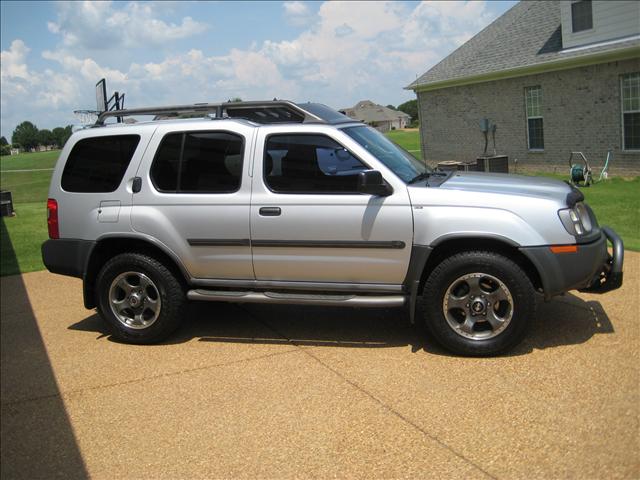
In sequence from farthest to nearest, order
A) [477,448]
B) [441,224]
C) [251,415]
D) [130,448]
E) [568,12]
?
[568,12] < [441,224] < [251,415] < [130,448] < [477,448]

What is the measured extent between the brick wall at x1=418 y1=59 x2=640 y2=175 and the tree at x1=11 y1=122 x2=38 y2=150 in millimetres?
94771

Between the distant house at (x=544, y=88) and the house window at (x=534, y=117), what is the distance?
1.3 inches

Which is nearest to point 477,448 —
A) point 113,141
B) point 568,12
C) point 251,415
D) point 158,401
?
point 251,415

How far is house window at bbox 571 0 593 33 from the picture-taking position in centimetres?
1927

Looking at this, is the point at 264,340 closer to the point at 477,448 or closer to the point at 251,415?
the point at 251,415

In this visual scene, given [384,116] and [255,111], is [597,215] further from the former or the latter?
[384,116]

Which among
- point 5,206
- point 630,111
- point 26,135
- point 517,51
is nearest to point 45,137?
point 26,135

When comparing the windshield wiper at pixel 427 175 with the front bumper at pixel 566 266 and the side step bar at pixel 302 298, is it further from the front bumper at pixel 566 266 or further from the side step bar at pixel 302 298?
the front bumper at pixel 566 266

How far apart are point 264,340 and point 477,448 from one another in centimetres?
271

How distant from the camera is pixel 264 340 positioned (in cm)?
602

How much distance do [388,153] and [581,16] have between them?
1660 centimetres

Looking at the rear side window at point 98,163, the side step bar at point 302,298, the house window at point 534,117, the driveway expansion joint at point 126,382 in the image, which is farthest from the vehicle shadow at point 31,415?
the house window at point 534,117

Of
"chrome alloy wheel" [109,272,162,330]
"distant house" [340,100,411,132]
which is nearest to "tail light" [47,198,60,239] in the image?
"chrome alloy wheel" [109,272,162,330]

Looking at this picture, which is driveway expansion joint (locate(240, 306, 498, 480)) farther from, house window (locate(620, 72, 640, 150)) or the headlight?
house window (locate(620, 72, 640, 150))
